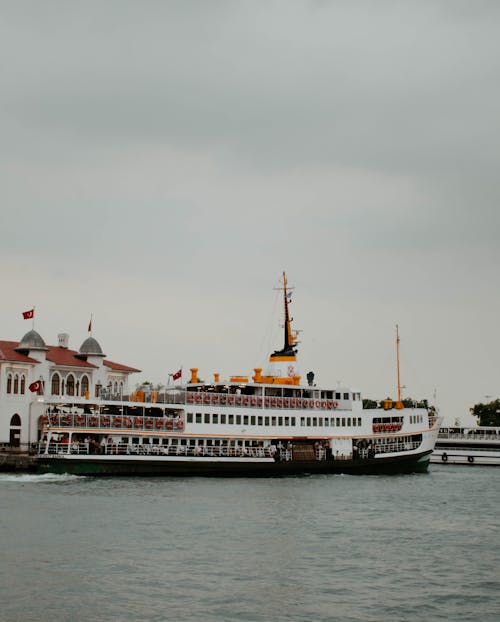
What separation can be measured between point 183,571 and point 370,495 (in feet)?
92.6

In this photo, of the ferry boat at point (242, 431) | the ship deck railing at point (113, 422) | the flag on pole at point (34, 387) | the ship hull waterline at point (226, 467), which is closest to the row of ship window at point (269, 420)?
the ferry boat at point (242, 431)

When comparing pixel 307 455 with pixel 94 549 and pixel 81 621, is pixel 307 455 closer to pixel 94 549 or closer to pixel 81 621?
pixel 94 549

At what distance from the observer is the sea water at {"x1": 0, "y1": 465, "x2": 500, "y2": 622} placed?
2786 cm

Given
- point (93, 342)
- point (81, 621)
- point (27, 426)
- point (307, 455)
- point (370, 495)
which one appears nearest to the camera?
point (81, 621)

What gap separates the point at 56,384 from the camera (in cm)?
9512

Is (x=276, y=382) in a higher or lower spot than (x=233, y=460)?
higher

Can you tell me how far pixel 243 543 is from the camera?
38219 mm

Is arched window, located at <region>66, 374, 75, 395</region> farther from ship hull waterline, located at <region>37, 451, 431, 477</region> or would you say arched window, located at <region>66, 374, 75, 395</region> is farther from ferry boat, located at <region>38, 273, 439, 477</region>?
ship hull waterline, located at <region>37, 451, 431, 477</region>

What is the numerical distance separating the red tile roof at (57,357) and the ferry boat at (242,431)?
50.6ft

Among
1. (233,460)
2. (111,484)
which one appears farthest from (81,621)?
(233,460)

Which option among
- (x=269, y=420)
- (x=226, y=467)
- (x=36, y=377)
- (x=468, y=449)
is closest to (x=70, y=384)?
(x=36, y=377)

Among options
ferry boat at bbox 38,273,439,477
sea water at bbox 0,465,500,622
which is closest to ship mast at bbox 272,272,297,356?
ferry boat at bbox 38,273,439,477

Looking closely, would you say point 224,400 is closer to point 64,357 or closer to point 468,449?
point 64,357

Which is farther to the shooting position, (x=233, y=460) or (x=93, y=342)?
(x=93, y=342)
